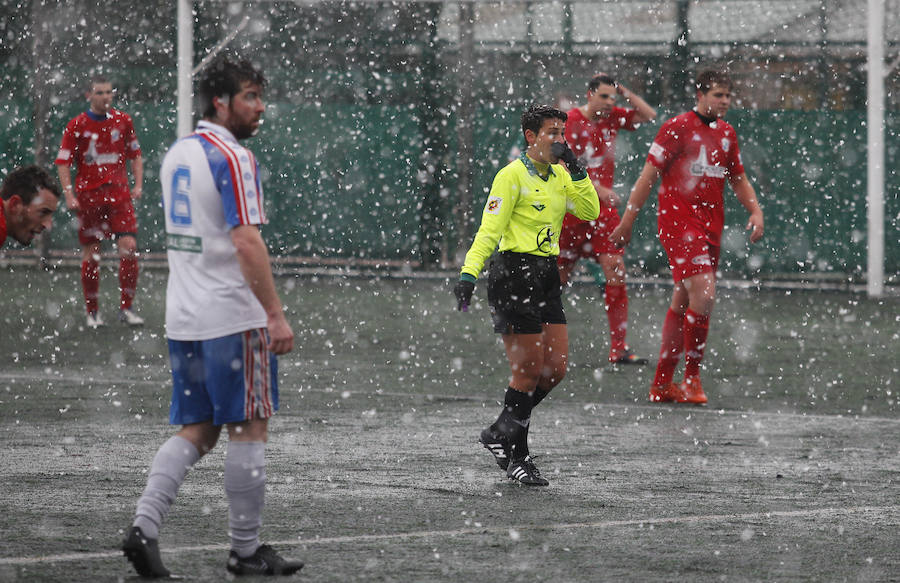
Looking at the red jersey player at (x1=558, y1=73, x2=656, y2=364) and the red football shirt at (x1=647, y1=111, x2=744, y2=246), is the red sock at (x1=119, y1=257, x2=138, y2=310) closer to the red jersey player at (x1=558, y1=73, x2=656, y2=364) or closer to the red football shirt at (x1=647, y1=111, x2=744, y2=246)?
the red jersey player at (x1=558, y1=73, x2=656, y2=364)

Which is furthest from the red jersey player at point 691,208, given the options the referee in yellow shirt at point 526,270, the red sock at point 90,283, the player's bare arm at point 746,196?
the red sock at point 90,283

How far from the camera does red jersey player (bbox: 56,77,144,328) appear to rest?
1388 cm

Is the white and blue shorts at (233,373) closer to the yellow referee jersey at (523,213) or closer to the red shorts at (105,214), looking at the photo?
the yellow referee jersey at (523,213)

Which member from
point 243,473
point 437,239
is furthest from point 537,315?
point 437,239

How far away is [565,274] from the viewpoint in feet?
37.7

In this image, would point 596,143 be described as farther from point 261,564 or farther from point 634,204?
point 261,564

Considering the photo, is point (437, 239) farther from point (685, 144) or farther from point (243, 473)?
point (243, 473)

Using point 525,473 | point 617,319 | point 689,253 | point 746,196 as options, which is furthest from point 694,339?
point 525,473

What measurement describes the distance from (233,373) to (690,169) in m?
5.28

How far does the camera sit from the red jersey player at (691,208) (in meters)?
9.47

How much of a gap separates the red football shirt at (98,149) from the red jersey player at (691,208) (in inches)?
240

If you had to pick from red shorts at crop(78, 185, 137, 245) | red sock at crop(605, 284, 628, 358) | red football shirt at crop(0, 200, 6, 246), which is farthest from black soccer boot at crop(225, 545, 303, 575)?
red shorts at crop(78, 185, 137, 245)

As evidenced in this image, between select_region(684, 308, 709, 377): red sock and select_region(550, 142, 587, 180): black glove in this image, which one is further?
select_region(684, 308, 709, 377): red sock

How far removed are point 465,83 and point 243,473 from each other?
53.5ft
